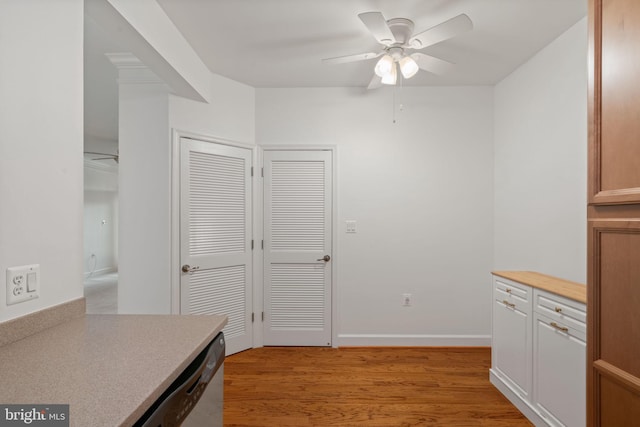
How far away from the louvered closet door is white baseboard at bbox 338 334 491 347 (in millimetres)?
302

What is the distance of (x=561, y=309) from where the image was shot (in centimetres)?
191

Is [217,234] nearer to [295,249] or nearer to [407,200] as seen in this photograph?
[295,249]

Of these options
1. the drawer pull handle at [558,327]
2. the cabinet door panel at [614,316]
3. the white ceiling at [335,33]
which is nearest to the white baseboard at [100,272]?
the white ceiling at [335,33]

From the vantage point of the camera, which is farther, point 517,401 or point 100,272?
point 100,272

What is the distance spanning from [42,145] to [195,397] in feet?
3.34

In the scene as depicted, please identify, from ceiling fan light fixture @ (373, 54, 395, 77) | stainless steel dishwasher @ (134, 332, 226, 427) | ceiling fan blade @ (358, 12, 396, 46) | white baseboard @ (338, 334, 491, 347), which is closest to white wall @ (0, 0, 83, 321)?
stainless steel dishwasher @ (134, 332, 226, 427)

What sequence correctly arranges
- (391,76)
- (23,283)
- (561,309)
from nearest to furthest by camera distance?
(23,283)
(561,309)
(391,76)

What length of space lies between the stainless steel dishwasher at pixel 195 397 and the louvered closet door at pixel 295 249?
2131 millimetres

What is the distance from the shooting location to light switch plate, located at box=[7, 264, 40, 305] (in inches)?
41.4

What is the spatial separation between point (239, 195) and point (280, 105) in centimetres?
102

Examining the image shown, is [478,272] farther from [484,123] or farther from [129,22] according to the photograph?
[129,22]

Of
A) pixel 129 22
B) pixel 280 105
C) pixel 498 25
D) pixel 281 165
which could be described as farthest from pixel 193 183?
pixel 498 25

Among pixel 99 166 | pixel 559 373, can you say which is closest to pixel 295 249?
pixel 559 373

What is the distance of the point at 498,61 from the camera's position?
2861mm
